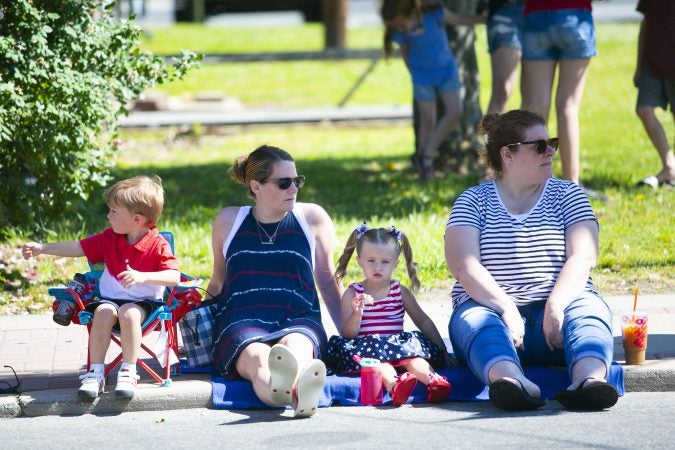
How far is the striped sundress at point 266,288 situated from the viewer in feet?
19.0

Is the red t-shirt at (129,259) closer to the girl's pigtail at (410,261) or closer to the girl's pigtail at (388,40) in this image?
the girl's pigtail at (410,261)

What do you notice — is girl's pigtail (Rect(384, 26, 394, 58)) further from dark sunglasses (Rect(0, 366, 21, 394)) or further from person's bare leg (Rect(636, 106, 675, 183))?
dark sunglasses (Rect(0, 366, 21, 394))

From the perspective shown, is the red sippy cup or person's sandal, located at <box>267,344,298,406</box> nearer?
person's sandal, located at <box>267,344,298,406</box>

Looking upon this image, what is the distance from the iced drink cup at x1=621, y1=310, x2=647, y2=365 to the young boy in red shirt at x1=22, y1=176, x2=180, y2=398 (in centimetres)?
220

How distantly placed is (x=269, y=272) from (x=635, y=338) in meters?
1.82

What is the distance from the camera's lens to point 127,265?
5.82 metres

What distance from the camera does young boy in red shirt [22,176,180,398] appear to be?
18.4 ft

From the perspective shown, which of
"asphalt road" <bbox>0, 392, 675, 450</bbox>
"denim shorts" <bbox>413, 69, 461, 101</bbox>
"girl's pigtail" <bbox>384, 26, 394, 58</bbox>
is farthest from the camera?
"denim shorts" <bbox>413, 69, 461, 101</bbox>

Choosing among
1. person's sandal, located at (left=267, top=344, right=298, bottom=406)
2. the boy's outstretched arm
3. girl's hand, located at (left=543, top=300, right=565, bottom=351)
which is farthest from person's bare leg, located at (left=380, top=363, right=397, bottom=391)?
the boy's outstretched arm

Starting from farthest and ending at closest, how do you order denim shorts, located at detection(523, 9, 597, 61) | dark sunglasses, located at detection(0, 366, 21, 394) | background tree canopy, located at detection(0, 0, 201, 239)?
denim shorts, located at detection(523, 9, 597, 61)
background tree canopy, located at detection(0, 0, 201, 239)
dark sunglasses, located at detection(0, 366, 21, 394)

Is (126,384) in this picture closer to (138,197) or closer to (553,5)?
(138,197)

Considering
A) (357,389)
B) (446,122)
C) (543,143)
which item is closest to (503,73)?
(446,122)

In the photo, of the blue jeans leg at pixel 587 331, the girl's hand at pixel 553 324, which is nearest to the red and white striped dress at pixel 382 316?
the girl's hand at pixel 553 324

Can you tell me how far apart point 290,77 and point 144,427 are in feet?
68.0
